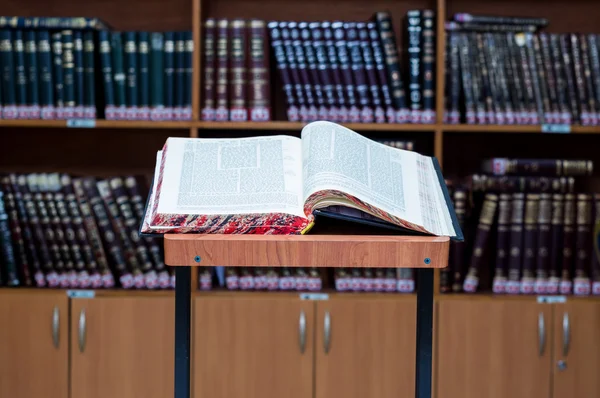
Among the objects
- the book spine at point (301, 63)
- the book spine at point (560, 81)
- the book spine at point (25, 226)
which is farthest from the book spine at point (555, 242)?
the book spine at point (25, 226)

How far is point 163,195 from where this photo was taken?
1072mm

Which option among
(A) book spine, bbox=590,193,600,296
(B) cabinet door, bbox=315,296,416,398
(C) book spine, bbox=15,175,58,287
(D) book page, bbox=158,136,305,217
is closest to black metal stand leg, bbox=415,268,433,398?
(D) book page, bbox=158,136,305,217

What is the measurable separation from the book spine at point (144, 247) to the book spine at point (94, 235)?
0.07m

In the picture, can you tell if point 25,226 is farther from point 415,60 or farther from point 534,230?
point 534,230

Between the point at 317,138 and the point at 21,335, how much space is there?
1453 mm

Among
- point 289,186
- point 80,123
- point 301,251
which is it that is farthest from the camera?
point 80,123

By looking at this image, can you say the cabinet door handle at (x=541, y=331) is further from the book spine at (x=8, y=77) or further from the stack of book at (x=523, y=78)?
the book spine at (x=8, y=77)

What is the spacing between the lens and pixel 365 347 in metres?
2.15

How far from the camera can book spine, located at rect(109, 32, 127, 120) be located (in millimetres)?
2164

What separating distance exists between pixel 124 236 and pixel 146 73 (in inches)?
21.3

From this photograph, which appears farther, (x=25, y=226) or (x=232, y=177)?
(x=25, y=226)

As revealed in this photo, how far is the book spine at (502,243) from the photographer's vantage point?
2.16 metres

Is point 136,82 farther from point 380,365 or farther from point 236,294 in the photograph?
point 380,365

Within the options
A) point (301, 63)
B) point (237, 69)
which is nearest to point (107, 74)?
point (237, 69)
